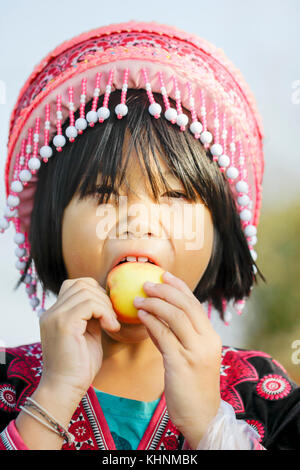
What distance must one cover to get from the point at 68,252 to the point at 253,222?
0.60 metres

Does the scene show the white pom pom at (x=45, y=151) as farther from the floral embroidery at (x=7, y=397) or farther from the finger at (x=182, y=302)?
the floral embroidery at (x=7, y=397)

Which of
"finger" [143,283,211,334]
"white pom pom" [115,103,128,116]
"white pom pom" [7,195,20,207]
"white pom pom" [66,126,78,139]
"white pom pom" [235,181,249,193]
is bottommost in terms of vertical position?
"finger" [143,283,211,334]

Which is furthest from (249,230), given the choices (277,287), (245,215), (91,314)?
(277,287)

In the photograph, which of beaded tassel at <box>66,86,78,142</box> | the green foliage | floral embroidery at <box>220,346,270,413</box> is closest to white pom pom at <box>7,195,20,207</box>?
beaded tassel at <box>66,86,78,142</box>

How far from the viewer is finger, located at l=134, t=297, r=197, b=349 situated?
105 centimetres

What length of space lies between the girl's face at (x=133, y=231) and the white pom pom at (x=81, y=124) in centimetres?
15

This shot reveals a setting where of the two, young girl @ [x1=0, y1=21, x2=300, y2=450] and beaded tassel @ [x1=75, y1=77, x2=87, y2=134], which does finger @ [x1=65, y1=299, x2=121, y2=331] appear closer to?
young girl @ [x1=0, y1=21, x2=300, y2=450]

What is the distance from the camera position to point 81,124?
126cm

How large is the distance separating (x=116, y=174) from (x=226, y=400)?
0.62 m

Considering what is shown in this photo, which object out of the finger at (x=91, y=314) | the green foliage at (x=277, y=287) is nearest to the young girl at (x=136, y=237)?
the finger at (x=91, y=314)

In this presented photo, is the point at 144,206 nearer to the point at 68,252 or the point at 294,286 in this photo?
the point at 68,252

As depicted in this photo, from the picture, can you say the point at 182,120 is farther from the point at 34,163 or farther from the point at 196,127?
the point at 34,163

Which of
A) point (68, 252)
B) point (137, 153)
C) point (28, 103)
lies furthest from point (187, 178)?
point (28, 103)

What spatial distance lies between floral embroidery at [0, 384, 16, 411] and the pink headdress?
11.8 inches
